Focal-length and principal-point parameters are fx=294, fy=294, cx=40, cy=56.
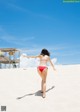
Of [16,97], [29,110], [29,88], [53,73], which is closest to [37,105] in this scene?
[29,110]

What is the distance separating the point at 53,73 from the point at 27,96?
315 centimetres

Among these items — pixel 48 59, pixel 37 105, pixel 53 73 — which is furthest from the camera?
pixel 53 73

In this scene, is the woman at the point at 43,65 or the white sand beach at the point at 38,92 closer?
the white sand beach at the point at 38,92

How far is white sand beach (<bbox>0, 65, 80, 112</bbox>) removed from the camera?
29.5 ft

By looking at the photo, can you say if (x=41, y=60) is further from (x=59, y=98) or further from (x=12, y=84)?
(x=12, y=84)

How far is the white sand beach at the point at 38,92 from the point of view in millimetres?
8992

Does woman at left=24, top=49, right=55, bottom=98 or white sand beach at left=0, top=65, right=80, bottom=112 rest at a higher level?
woman at left=24, top=49, right=55, bottom=98

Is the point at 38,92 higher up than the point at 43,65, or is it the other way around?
the point at 43,65

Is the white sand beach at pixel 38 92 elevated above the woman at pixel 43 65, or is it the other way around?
the woman at pixel 43 65

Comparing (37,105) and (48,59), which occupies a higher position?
(48,59)

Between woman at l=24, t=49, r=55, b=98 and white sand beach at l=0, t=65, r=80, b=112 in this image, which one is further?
woman at l=24, t=49, r=55, b=98

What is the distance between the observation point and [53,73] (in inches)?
510

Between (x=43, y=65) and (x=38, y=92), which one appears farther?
(x=38, y=92)

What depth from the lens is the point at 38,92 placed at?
10.3 metres
